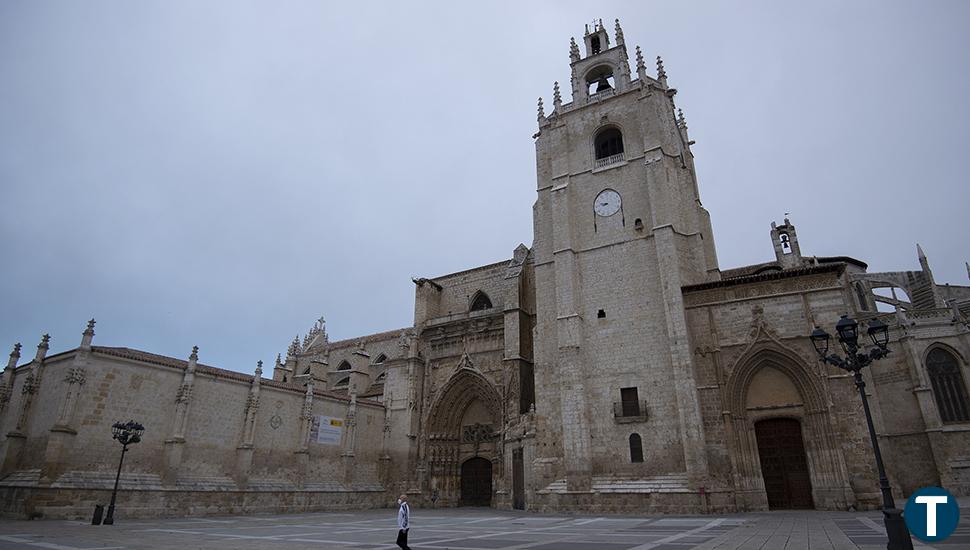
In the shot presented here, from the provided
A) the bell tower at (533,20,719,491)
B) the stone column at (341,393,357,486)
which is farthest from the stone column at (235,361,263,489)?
the bell tower at (533,20,719,491)

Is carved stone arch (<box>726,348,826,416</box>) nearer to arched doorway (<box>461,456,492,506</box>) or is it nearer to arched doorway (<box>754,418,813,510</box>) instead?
arched doorway (<box>754,418,813,510</box>)

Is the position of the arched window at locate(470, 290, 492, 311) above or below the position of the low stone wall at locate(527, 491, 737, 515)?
above

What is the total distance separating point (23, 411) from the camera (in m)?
16.9

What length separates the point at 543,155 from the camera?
1045 inches

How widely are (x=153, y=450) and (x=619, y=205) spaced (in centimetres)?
2063

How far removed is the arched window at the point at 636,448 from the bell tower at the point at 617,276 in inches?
4.8

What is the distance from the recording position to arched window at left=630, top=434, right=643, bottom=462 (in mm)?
19359

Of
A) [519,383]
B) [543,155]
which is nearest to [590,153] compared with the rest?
[543,155]

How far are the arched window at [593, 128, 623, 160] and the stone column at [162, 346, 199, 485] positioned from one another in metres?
20.1

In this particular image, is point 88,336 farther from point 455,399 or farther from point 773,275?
point 773,275

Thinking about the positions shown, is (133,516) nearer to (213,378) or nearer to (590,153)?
(213,378)

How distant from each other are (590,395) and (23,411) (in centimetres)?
1990

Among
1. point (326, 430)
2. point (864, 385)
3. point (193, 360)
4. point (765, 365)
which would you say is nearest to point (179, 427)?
point (193, 360)

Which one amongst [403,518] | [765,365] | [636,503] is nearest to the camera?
[403,518]
